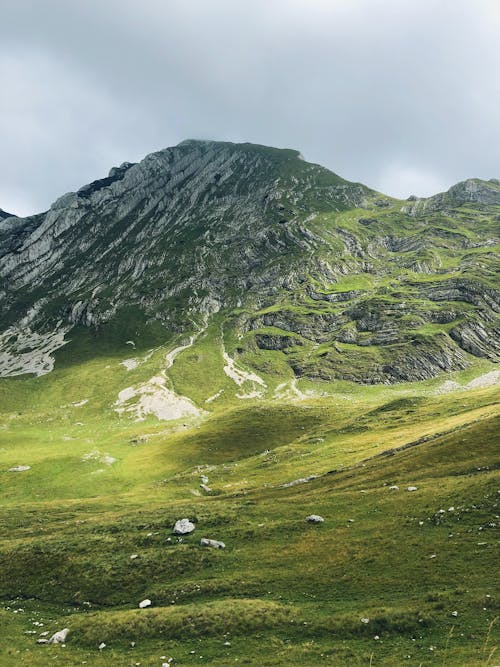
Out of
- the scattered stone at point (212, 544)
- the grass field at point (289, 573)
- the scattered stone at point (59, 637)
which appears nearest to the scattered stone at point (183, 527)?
the grass field at point (289, 573)

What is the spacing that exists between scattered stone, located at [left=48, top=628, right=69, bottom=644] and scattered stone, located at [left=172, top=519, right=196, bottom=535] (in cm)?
1580

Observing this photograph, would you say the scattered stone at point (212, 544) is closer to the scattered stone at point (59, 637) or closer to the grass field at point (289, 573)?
the grass field at point (289, 573)

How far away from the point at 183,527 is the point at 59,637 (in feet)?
56.7

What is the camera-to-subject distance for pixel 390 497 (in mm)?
47219

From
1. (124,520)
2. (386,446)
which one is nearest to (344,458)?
(386,446)

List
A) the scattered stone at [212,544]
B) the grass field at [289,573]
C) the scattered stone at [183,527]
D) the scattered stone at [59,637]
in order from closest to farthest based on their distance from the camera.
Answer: the grass field at [289,573], the scattered stone at [59,637], the scattered stone at [212,544], the scattered stone at [183,527]

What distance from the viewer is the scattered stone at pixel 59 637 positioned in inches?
1227

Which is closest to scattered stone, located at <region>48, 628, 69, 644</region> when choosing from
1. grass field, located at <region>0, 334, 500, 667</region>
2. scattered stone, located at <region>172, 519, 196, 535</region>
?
grass field, located at <region>0, 334, 500, 667</region>

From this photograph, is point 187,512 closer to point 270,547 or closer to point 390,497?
point 270,547

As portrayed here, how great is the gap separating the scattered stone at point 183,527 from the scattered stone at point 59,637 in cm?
1580

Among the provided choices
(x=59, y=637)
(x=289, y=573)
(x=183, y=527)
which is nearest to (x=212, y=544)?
(x=183, y=527)

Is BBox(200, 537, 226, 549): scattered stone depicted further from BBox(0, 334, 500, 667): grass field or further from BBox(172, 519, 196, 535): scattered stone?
BBox(172, 519, 196, 535): scattered stone

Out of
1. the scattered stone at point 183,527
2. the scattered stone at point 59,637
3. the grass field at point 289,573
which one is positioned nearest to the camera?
the grass field at point 289,573

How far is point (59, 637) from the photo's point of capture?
1239 inches
